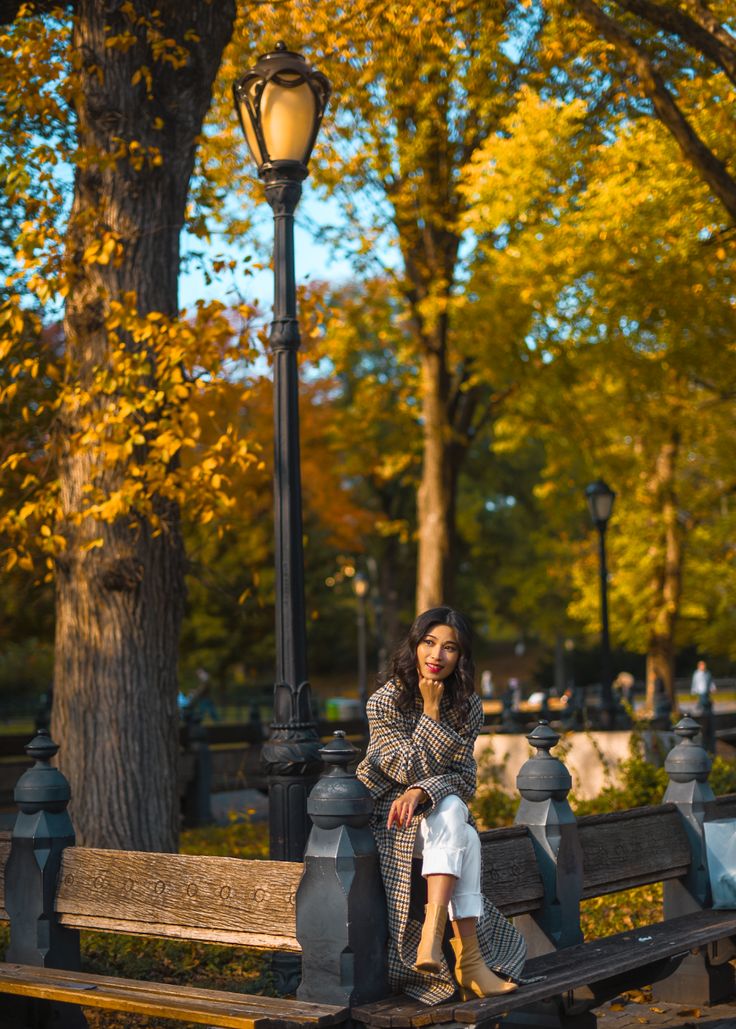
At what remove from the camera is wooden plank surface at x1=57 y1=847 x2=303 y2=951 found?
5016 mm

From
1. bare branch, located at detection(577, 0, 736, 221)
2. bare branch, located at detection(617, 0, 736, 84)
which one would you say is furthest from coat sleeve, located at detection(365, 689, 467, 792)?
bare branch, located at detection(617, 0, 736, 84)

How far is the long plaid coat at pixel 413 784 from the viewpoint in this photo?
4805 mm

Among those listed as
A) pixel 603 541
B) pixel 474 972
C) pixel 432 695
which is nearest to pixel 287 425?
pixel 432 695

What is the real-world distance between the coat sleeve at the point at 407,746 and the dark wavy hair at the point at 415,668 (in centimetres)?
9

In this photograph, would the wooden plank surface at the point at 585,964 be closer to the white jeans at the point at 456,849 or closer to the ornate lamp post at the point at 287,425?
the white jeans at the point at 456,849

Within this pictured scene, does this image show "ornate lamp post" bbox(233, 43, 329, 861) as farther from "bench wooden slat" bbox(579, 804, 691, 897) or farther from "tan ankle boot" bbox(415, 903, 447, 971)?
"tan ankle boot" bbox(415, 903, 447, 971)

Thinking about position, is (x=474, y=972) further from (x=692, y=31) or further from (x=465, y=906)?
(x=692, y=31)

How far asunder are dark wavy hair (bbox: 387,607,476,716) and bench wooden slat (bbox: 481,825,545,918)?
0.82 meters

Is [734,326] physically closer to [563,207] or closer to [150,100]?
[563,207]

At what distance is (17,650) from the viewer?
43031mm

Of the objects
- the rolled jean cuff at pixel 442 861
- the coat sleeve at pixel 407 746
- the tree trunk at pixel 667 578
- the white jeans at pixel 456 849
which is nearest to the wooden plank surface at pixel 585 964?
the white jeans at pixel 456 849

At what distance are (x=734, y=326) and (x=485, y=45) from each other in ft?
19.0

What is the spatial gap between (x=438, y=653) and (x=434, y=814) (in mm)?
598

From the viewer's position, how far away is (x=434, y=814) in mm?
4926
